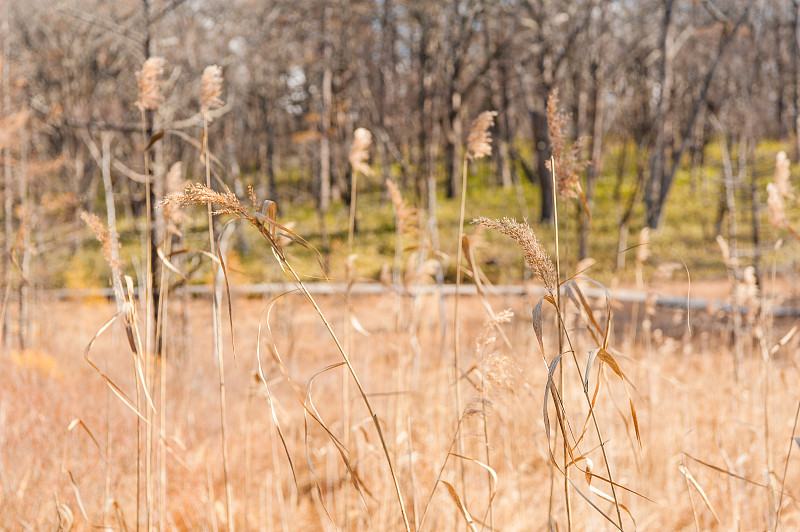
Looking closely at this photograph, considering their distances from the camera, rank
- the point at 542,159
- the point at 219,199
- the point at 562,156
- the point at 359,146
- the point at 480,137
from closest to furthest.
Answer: the point at 219,199 < the point at 562,156 < the point at 480,137 < the point at 359,146 < the point at 542,159

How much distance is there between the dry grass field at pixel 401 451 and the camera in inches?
75.0

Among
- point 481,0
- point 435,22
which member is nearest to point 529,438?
point 481,0

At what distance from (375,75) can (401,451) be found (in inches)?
710

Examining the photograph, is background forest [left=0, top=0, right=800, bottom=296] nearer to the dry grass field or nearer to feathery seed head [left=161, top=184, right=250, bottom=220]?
the dry grass field

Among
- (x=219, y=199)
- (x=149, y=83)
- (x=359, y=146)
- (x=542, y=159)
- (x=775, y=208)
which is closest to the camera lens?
(x=219, y=199)

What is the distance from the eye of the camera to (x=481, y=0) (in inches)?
400

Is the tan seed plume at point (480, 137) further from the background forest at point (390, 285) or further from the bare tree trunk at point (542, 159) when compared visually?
the bare tree trunk at point (542, 159)

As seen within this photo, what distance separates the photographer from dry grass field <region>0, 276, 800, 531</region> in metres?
1.90

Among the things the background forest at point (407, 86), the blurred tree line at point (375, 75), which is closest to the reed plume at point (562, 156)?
the blurred tree line at point (375, 75)

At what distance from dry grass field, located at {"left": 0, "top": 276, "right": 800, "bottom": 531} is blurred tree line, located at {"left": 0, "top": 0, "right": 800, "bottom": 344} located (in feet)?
8.66

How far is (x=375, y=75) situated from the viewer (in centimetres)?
1938

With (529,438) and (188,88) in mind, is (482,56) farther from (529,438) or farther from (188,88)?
(529,438)

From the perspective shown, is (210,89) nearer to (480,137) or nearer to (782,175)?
(480,137)

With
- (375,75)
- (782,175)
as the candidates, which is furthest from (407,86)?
(782,175)
